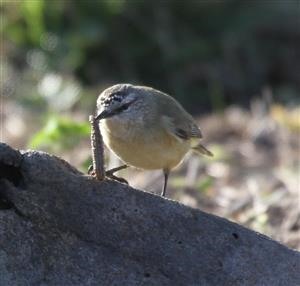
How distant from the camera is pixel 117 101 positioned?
6.49 metres

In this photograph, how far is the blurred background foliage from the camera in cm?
1204

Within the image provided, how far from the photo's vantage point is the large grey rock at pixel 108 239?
4.65 m

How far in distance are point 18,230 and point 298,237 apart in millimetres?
A: 3180

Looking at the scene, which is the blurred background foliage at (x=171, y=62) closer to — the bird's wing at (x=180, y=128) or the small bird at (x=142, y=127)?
the bird's wing at (x=180, y=128)

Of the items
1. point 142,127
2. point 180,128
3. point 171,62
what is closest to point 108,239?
point 142,127

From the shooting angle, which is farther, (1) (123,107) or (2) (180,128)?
(2) (180,128)

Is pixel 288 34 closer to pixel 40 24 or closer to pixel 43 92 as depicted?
pixel 40 24

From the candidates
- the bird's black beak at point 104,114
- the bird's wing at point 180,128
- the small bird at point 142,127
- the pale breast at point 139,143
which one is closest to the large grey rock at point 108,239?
the bird's black beak at point 104,114

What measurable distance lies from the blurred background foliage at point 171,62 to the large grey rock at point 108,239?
6.02m

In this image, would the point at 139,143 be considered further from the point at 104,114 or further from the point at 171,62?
the point at 171,62

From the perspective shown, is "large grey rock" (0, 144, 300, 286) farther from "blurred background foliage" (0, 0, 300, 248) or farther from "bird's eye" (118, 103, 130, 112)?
"blurred background foliage" (0, 0, 300, 248)

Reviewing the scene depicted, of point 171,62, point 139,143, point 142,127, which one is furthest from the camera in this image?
point 171,62

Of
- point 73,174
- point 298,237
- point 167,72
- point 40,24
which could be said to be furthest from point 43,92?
point 73,174

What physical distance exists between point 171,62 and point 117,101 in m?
8.69
